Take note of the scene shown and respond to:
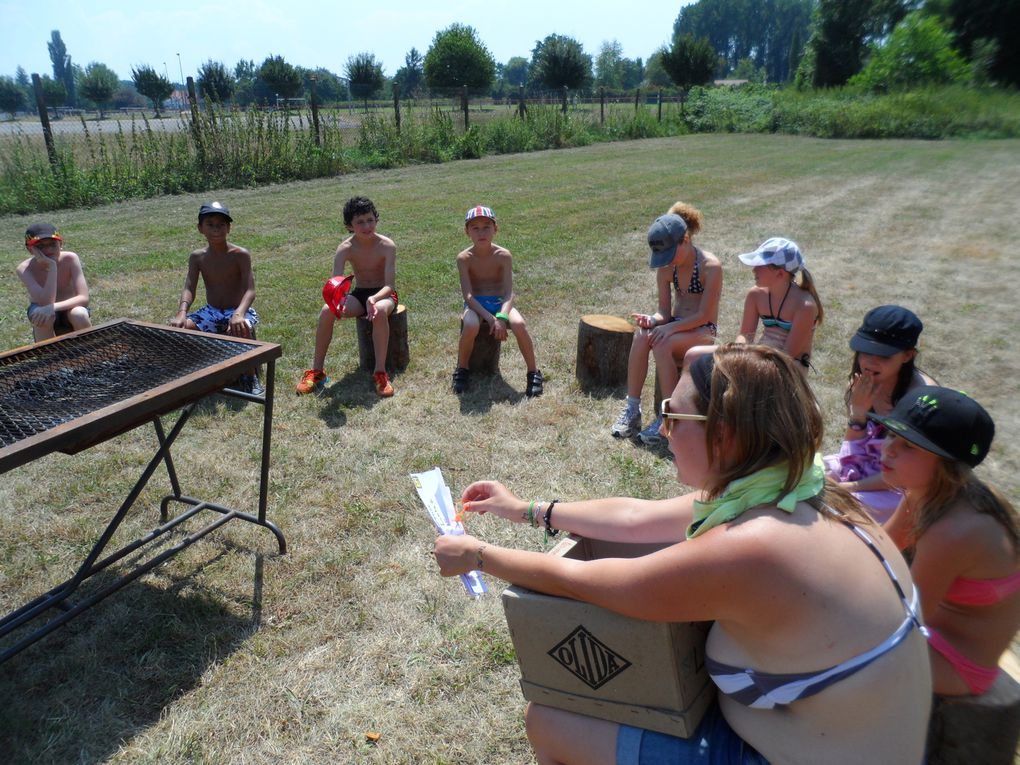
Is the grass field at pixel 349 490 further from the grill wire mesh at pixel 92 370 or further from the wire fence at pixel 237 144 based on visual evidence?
the wire fence at pixel 237 144

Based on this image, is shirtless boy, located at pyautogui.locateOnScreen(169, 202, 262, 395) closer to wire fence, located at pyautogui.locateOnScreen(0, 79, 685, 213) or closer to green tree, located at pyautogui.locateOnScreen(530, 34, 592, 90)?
wire fence, located at pyautogui.locateOnScreen(0, 79, 685, 213)

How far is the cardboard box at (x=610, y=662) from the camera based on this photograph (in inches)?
62.2

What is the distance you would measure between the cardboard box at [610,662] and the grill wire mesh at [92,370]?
1694 mm

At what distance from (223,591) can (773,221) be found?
1045cm

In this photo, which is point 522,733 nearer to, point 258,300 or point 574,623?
point 574,623

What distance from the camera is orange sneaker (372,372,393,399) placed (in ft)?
16.5

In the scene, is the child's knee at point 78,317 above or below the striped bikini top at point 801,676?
below

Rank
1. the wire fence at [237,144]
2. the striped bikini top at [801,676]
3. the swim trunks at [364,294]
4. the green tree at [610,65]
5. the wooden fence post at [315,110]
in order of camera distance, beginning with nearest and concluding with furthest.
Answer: the striped bikini top at [801,676] → the swim trunks at [364,294] → the wire fence at [237,144] → the wooden fence post at [315,110] → the green tree at [610,65]

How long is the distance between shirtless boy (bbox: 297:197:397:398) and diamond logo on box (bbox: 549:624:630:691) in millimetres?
3510

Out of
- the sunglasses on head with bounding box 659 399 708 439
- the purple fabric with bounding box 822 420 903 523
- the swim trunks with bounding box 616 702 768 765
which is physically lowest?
the purple fabric with bounding box 822 420 903 523

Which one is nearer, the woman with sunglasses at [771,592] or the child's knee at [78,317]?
the woman with sunglasses at [771,592]

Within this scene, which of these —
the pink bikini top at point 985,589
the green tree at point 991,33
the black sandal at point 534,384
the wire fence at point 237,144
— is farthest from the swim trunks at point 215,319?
the green tree at point 991,33

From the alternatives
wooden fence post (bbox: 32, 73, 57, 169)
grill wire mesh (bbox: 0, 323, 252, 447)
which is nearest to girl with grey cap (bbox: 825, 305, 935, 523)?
grill wire mesh (bbox: 0, 323, 252, 447)

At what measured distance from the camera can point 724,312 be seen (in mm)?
6953
